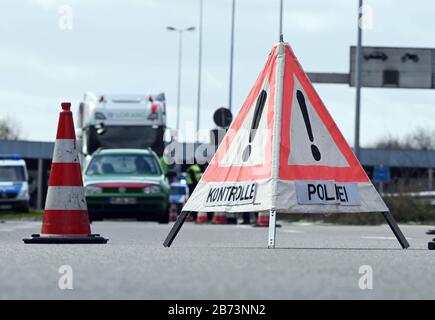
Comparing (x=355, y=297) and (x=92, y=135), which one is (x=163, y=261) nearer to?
(x=355, y=297)

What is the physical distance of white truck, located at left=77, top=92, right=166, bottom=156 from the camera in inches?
1358

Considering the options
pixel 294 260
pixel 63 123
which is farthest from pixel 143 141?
pixel 294 260

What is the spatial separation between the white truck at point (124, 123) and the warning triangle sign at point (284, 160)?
2208cm

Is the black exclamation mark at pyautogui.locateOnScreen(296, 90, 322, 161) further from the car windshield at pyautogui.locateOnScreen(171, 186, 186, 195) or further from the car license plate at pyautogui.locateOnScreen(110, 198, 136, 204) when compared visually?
the car windshield at pyautogui.locateOnScreen(171, 186, 186, 195)

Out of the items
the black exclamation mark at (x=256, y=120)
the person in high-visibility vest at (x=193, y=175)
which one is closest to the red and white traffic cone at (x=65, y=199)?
the black exclamation mark at (x=256, y=120)

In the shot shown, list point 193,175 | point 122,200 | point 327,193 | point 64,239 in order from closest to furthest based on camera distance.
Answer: point 327,193 → point 64,239 → point 122,200 → point 193,175

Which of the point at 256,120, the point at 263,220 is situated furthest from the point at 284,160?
the point at 263,220

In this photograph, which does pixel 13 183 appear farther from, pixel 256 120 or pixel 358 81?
pixel 256 120

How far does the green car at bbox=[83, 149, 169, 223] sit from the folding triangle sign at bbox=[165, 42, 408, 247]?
50.8ft

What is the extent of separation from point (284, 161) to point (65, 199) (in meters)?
2.21

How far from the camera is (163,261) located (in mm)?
9406

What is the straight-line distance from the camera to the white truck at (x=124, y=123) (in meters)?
34.5

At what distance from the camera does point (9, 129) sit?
13600 centimetres
